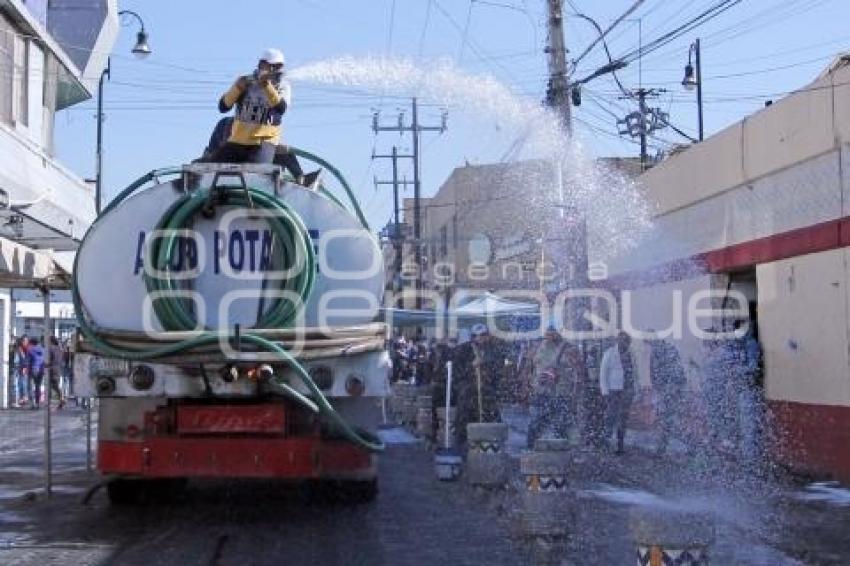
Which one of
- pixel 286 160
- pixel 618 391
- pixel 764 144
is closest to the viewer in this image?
pixel 286 160

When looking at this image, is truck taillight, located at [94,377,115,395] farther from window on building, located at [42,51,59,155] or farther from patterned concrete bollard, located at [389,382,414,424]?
window on building, located at [42,51,59,155]

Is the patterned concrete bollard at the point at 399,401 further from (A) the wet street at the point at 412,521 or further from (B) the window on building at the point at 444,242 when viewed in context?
(B) the window on building at the point at 444,242

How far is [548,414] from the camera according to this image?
14.9m

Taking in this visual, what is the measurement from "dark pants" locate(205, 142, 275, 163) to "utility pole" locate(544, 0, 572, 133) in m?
7.33

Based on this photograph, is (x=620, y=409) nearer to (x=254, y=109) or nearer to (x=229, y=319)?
(x=254, y=109)

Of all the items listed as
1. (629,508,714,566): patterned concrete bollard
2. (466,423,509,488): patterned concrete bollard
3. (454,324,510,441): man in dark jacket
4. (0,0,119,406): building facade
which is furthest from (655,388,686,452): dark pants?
(629,508,714,566): patterned concrete bollard

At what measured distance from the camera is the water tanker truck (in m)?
8.71

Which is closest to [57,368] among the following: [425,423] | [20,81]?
[20,81]

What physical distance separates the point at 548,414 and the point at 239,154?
6.60 metres

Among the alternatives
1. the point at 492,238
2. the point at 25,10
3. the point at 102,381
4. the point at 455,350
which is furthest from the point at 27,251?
the point at 492,238

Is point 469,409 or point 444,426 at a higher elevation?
point 469,409

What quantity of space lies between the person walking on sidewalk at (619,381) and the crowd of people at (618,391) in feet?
0.04

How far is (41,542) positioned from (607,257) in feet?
45.5

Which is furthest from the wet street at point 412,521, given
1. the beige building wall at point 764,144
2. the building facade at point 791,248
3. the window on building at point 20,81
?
the window on building at point 20,81
